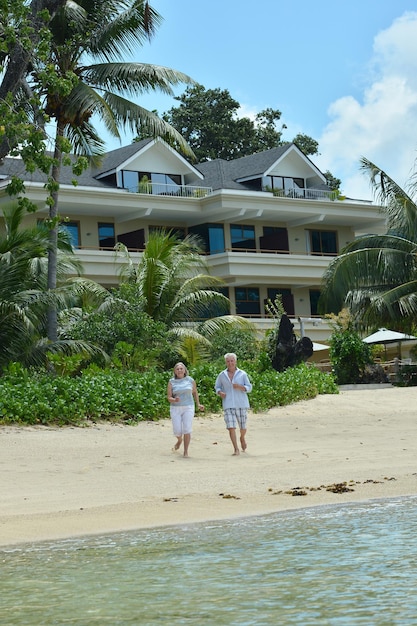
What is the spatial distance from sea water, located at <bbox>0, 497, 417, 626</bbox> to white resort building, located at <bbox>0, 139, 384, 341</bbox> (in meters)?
31.6

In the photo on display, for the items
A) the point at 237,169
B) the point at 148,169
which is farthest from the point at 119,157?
the point at 237,169

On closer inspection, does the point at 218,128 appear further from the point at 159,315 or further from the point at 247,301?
the point at 159,315

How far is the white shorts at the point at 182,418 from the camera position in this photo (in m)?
15.8

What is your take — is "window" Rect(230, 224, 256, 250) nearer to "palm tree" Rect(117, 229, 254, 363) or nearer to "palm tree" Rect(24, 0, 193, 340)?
"palm tree" Rect(117, 229, 254, 363)

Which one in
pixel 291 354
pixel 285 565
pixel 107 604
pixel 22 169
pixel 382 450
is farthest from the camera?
pixel 22 169

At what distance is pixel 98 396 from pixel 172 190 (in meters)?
27.2

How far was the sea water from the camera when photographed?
22.3 feet

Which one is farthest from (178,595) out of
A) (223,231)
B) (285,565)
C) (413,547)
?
(223,231)

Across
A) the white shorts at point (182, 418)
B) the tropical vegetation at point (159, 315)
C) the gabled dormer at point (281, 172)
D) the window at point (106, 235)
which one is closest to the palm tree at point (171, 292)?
the tropical vegetation at point (159, 315)

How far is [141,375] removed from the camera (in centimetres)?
2114

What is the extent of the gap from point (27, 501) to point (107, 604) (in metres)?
5.49

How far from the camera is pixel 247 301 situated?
Answer: 48000 mm

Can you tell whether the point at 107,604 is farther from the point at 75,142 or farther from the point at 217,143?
the point at 217,143

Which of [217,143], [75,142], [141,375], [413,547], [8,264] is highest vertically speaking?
[217,143]
